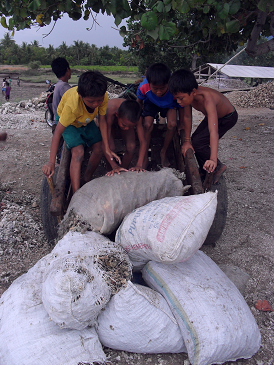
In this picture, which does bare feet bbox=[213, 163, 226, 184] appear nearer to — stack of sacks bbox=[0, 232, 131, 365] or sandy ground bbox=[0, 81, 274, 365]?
sandy ground bbox=[0, 81, 274, 365]

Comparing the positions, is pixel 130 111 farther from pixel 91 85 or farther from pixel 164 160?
pixel 164 160

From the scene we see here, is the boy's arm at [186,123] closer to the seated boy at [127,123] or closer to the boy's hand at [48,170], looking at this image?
the seated boy at [127,123]

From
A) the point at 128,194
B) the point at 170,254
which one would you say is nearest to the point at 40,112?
the point at 128,194

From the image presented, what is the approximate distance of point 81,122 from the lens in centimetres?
251

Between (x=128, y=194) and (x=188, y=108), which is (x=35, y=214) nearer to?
(x=128, y=194)

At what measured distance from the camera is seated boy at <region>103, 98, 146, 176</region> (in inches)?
99.1

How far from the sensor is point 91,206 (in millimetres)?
1968

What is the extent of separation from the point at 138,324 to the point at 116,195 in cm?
86

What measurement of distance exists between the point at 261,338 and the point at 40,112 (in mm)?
9899

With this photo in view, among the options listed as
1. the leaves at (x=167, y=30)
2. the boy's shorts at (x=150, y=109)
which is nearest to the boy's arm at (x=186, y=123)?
the boy's shorts at (x=150, y=109)

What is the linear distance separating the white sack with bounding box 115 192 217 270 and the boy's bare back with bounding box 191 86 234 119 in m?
1.14

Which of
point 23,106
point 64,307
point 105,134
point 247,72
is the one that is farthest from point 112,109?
point 247,72

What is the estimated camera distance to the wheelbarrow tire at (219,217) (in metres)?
2.48

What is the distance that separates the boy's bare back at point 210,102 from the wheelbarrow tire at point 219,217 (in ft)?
2.24
